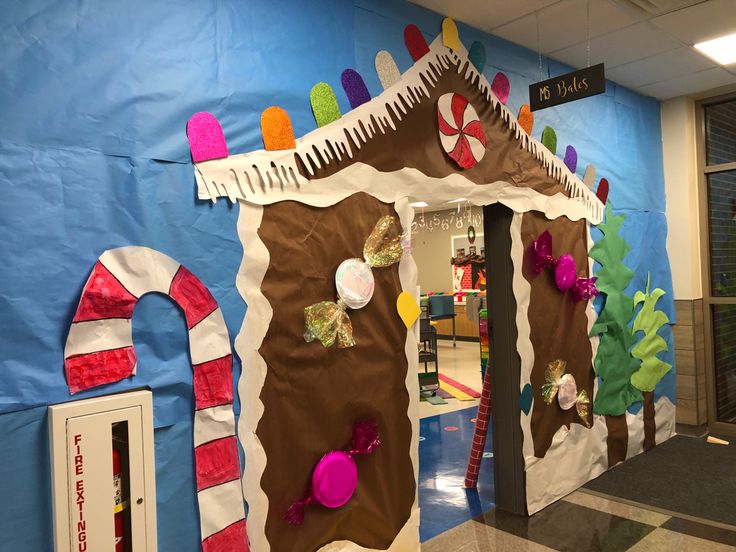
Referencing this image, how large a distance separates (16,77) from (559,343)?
3028 millimetres

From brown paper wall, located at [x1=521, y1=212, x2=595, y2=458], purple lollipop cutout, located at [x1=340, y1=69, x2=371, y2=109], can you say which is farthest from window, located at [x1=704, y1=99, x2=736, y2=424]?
purple lollipop cutout, located at [x1=340, y1=69, x2=371, y2=109]

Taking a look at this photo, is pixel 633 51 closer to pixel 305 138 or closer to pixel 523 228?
pixel 523 228

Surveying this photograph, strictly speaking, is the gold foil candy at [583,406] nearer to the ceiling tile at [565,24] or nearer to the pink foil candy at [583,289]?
the pink foil candy at [583,289]

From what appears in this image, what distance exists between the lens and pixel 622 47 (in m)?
3.52

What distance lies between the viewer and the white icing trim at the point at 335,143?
204 centimetres

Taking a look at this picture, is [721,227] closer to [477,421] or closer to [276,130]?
[477,421]

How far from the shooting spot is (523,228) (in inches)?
128

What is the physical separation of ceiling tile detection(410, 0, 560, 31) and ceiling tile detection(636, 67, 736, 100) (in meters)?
1.90

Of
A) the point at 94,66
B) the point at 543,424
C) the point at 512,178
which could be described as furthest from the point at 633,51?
the point at 94,66

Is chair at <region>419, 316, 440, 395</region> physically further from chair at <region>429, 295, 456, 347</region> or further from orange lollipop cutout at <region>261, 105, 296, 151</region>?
orange lollipop cutout at <region>261, 105, 296, 151</region>

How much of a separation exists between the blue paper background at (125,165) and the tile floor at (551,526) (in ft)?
5.37

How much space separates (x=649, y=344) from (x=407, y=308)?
253cm

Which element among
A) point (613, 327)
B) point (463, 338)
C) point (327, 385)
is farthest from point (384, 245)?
point (463, 338)

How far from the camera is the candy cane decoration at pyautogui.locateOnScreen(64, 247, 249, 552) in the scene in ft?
5.62
